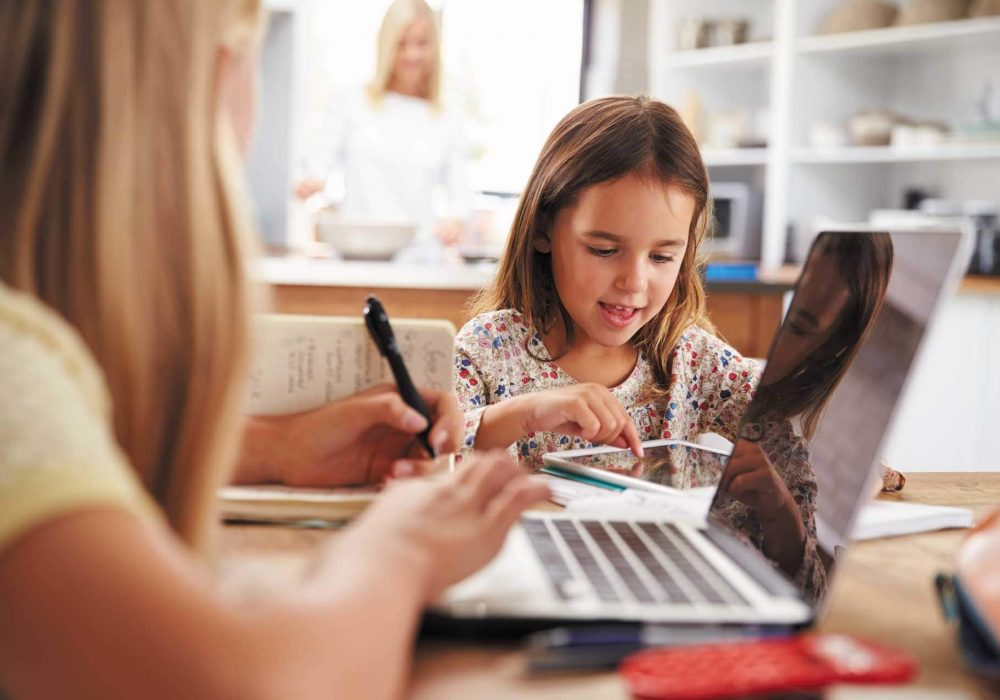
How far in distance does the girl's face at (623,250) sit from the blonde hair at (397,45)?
243cm

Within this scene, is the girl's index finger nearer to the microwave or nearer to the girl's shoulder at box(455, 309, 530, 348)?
the girl's shoulder at box(455, 309, 530, 348)

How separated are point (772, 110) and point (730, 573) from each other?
13.2 ft

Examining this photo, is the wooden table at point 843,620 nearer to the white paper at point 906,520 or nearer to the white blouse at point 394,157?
the white paper at point 906,520

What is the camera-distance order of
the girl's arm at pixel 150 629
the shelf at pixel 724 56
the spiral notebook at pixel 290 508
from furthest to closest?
the shelf at pixel 724 56, the spiral notebook at pixel 290 508, the girl's arm at pixel 150 629

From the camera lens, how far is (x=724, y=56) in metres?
4.57

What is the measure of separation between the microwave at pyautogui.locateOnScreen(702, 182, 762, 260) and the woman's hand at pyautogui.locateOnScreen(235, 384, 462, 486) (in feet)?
12.6

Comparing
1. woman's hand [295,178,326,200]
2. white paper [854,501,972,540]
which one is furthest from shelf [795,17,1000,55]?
white paper [854,501,972,540]

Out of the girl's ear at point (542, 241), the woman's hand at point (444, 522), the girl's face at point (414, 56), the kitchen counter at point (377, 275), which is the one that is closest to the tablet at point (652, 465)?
the woman's hand at point (444, 522)

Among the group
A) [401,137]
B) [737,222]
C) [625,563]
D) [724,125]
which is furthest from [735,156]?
[625,563]

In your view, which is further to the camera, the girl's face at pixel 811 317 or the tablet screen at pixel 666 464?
the tablet screen at pixel 666 464

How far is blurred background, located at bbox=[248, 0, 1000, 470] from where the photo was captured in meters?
3.46

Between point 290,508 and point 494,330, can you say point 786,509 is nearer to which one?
point 290,508

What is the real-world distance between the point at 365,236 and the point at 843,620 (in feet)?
7.10

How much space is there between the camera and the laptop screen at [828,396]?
0.68 metres
